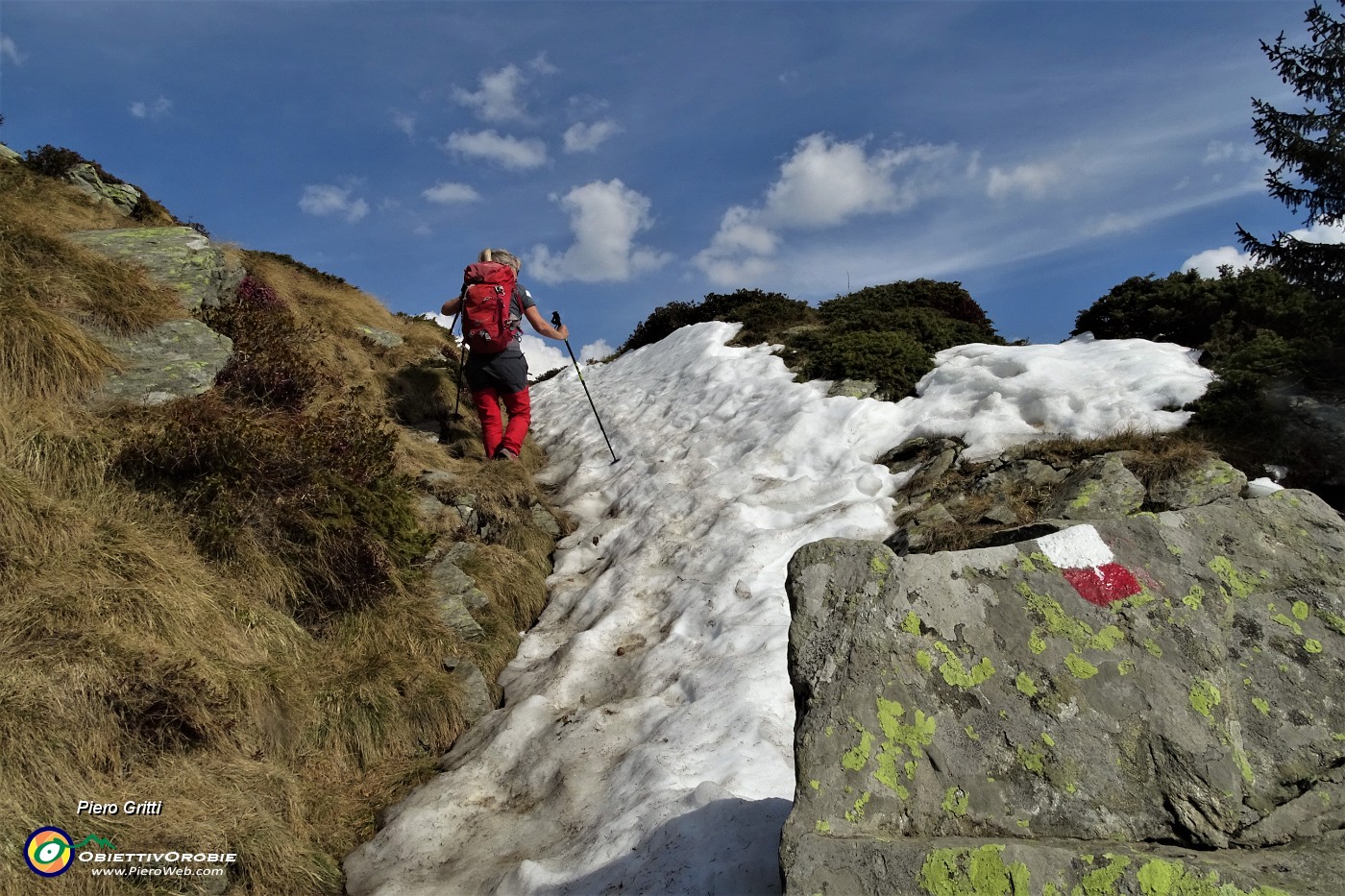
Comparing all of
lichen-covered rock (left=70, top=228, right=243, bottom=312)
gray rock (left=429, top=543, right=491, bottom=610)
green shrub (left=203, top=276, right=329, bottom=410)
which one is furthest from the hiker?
gray rock (left=429, top=543, right=491, bottom=610)

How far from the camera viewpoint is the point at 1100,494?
721 cm

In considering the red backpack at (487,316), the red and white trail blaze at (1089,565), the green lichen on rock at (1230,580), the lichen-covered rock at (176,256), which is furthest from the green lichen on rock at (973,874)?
the lichen-covered rock at (176,256)

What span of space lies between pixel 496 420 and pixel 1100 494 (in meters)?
8.59

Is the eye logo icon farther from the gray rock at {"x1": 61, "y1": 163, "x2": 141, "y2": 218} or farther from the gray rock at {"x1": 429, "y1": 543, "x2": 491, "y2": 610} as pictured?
the gray rock at {"x1": 61, "y1": 163, "x2": 141, "y2": 218}

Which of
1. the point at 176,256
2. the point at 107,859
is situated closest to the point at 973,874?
the point at 107,859

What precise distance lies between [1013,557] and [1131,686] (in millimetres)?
761

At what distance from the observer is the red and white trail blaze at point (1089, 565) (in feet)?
12.0

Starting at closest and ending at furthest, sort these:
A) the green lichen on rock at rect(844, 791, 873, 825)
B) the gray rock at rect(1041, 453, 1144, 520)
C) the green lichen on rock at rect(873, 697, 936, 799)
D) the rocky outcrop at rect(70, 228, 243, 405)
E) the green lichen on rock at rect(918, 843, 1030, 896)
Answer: the green lichen on rock at rect(918, 843, 1030, 896)
the green lichen on rock at rect(844, 791, 873, 825)
the green lichen on rock at rect(873, 697, 936, 799)
the gray rock at rect(1041, 453, 1144, 520)
the rocky outcrop at rect(70, 228, 243, 405)

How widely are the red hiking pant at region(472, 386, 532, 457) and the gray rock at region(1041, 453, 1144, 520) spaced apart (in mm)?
7807

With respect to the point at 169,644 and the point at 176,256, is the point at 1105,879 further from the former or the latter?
the point at 176,256

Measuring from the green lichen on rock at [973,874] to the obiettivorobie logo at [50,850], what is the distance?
15.0ft

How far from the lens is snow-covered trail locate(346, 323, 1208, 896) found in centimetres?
488

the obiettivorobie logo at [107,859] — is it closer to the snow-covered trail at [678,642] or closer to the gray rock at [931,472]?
the snow-covered trail at [678,642]

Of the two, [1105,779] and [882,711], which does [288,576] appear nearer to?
[882,711]
